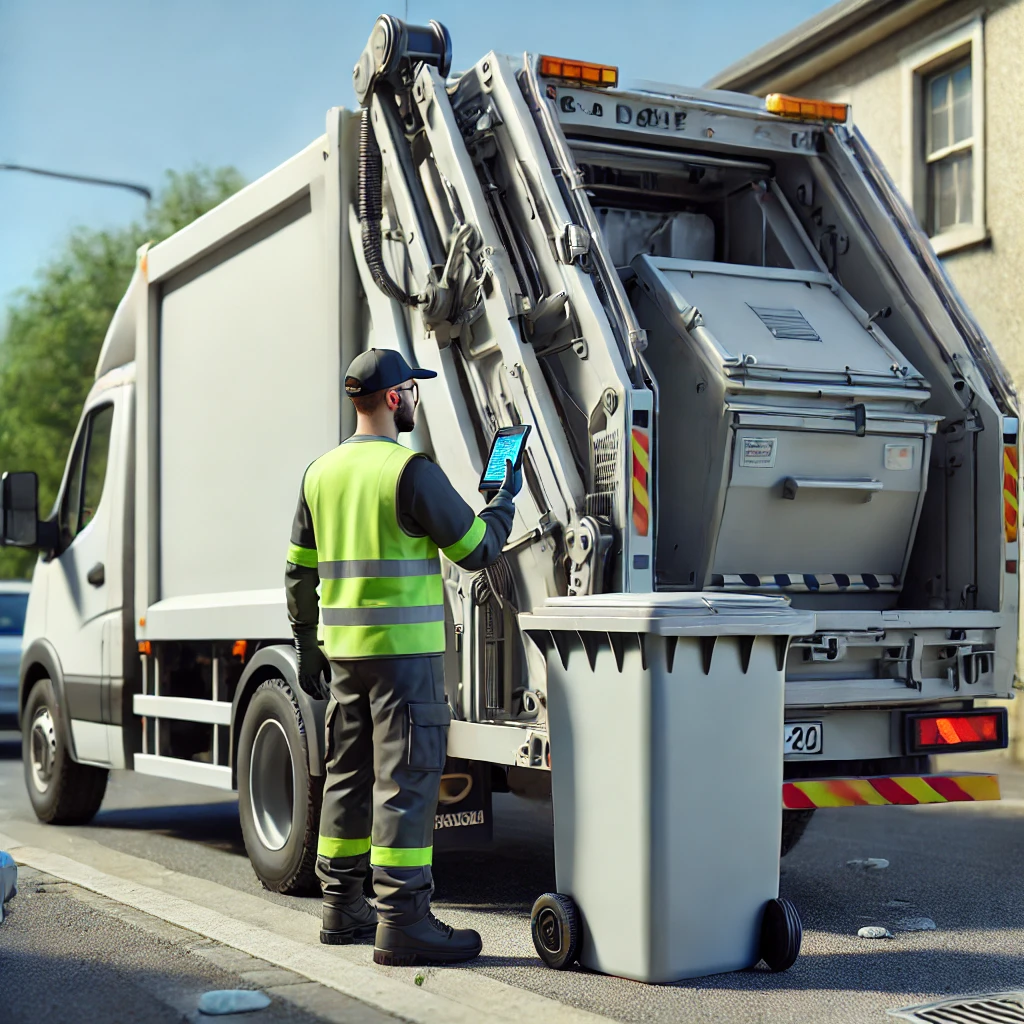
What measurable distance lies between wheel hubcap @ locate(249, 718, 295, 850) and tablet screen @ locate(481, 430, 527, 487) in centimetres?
171

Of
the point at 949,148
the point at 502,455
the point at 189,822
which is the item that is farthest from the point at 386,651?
the point at 949,148

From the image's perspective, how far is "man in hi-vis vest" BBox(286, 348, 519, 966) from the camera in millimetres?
4426

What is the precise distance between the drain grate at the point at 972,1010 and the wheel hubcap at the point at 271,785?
2634 millimetres

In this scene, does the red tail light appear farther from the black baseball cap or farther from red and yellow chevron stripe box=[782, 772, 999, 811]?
the black baseball cap

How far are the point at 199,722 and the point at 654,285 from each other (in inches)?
113

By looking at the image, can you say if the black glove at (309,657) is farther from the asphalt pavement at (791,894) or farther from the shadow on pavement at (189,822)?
the shadow on pavement at (189,822)

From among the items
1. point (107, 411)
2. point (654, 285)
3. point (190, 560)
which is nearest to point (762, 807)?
point (654, 285)

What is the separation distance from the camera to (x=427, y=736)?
445 centimetres

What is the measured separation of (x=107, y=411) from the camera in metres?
8.20

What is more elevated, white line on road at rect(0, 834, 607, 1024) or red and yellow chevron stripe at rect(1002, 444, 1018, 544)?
red and yellow chevron stripe at rect(1002, 444, 1018, 544)

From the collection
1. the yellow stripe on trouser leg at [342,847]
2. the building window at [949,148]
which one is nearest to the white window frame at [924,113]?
the building window at [949,148]

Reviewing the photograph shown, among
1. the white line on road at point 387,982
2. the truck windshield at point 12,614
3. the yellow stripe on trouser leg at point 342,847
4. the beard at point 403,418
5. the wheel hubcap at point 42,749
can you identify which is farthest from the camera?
the truck windshield at point 12,614

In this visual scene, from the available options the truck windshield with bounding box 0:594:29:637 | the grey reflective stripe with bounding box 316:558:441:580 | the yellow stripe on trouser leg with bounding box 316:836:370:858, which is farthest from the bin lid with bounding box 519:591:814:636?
the truck windshield with bounding box 0:594:29:637

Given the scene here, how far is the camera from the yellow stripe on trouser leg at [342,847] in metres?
4.64
